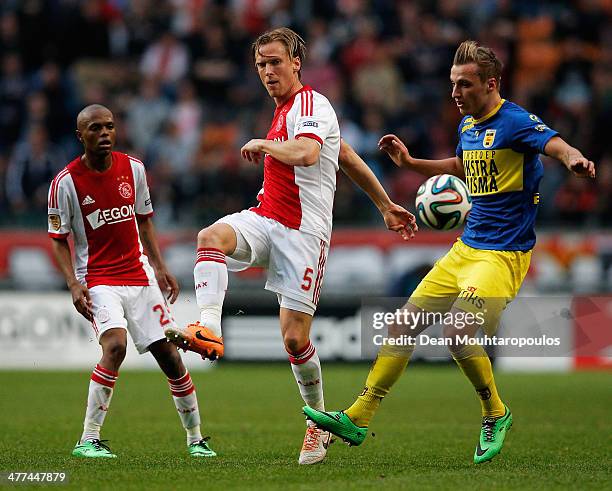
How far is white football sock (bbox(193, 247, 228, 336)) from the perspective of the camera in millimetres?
6922

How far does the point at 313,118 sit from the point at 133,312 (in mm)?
1999

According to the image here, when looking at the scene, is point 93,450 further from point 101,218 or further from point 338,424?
point 338,424

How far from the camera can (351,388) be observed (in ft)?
43.6

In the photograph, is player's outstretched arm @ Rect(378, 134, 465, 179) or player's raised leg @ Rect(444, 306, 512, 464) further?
player's outstretched arm @ Rect(378, 134, 465, 179)

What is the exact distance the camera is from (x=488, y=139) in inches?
293

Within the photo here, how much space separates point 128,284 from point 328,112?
1.96 metres

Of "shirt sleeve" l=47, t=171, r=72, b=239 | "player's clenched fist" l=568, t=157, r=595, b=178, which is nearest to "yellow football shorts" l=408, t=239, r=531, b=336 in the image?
"player's clenched fist" l=568, t=157, r=595, b=178

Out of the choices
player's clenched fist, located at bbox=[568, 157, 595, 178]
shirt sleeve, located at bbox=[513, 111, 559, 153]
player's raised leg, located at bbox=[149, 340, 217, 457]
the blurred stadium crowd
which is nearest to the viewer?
player's clenched fist, located at bbox=[568, 157, 595, 178]

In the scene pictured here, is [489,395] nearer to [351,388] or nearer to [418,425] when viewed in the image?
[418,425]

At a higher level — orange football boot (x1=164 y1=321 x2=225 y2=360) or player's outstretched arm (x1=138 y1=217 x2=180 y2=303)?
player's outstretched arm (x1=138 y1=217 x2=180 y2=303)

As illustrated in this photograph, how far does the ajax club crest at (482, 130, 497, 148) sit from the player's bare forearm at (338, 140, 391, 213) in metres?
0.76

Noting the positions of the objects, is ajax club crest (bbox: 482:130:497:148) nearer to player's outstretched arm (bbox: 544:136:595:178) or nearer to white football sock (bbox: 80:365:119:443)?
player's outstretched arm (bbox: 544:136:595:178)

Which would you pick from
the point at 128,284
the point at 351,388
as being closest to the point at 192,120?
the point at 351,388

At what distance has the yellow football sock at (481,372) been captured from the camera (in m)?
7.41
